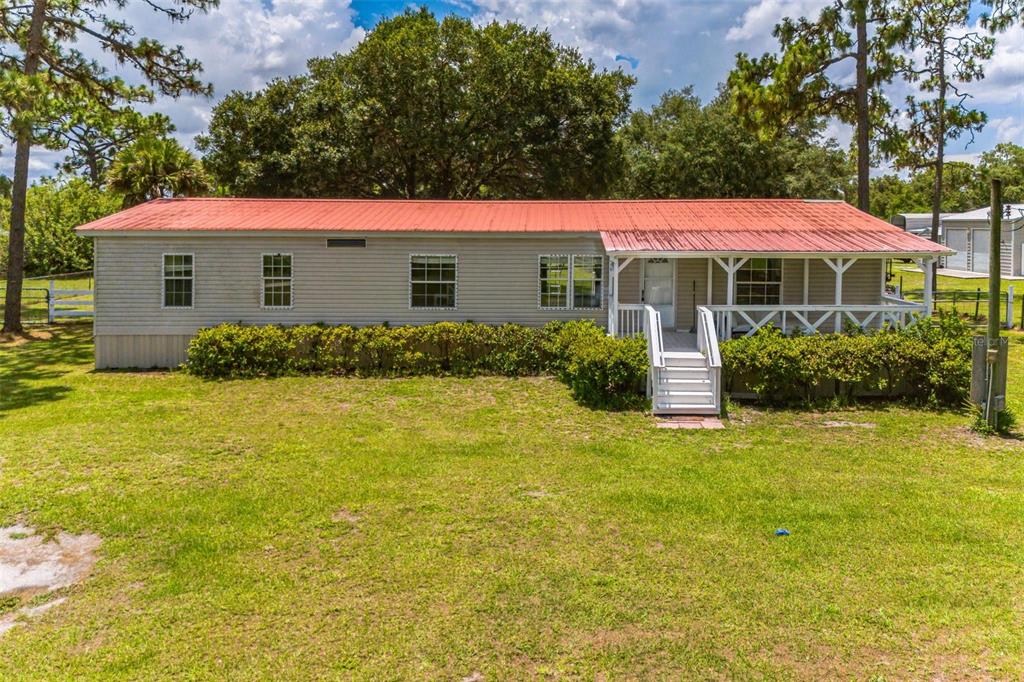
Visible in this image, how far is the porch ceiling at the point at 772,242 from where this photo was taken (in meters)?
12.9

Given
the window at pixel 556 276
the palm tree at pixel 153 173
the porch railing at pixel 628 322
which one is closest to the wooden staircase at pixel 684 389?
the porch railing at pixel 628 322

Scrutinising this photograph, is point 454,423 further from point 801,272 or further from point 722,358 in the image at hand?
point 801,272

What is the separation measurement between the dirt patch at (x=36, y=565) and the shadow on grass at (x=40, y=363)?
587cm

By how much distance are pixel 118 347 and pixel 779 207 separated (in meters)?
15.3

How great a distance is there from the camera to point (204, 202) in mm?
16797

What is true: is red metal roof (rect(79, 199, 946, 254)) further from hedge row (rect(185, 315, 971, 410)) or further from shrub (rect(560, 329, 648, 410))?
shrub (rect(560, 329, 648, 410))

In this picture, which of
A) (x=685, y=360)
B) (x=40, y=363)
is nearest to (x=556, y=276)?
(x=685, y=360)

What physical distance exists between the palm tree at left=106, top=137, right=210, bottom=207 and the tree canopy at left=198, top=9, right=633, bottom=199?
19.2 feet

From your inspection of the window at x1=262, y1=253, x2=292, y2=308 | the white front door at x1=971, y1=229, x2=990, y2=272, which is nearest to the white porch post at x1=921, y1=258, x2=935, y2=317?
the window at x1=262, y1=253, x2=292, y2=308

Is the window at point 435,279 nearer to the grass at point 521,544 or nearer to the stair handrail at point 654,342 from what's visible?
the stair handrail at point 654,342

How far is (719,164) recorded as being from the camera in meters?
31.0

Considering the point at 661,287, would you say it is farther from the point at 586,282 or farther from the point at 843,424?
the point at 843,424

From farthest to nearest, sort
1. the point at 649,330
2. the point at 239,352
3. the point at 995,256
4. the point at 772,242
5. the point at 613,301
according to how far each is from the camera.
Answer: the point at 239,352, the point at 772,242, the point at 613,301, the point at 649,330, the point at 995,256

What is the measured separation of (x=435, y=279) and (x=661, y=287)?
15.7ft
